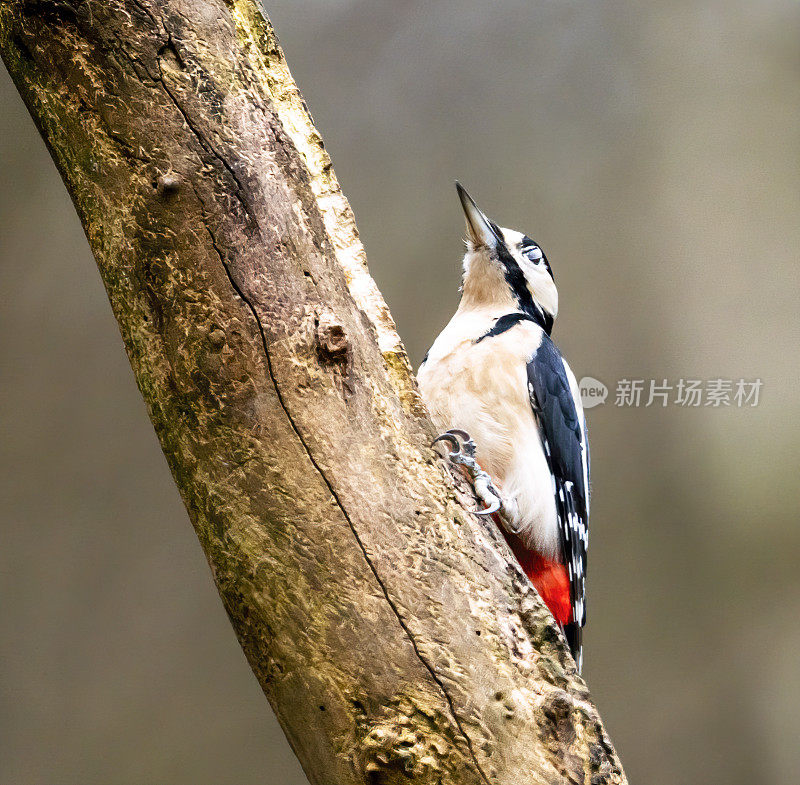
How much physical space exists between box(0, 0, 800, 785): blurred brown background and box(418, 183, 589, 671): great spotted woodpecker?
3.33 feet

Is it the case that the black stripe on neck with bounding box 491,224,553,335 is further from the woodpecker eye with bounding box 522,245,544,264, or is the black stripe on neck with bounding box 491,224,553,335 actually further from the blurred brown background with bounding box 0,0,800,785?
the blurred brown background with bounding box 0,0,800,785

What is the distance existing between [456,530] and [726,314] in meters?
2.00

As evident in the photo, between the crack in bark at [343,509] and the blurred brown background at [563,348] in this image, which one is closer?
the crack in bark at [343,509]

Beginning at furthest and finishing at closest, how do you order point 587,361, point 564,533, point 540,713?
point 587,361 < point 564,533 < point 540,713

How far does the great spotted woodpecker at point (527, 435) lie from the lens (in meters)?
1.58

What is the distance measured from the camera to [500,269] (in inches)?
73.0

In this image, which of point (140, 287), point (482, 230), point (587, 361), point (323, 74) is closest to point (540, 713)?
point (140, 287)

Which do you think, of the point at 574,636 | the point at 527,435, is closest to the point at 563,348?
the point at 527,435

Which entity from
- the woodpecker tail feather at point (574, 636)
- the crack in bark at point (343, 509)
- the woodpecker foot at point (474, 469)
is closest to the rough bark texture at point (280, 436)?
the crack in bark at point (343, 509)

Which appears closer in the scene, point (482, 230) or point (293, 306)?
point (293, 306)

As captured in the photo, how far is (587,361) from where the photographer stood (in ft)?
8.81

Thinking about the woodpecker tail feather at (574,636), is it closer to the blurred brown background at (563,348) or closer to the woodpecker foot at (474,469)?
the woodpecker foot at (474,469)

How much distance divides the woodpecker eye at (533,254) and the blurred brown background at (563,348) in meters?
0.82

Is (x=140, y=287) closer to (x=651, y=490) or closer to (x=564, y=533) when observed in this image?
(x=564, y=533)
